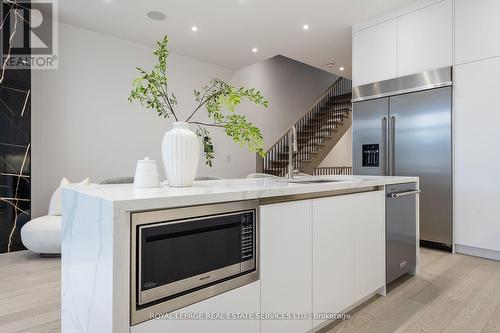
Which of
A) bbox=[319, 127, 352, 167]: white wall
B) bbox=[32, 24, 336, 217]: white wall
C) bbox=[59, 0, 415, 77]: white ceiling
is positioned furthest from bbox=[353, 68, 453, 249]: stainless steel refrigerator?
bbox=[319, 127, 352, 167]: white wall

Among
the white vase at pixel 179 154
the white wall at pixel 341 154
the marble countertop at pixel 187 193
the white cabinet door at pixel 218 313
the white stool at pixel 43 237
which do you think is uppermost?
the white wall at pixel 341 154

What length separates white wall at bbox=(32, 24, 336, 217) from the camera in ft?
13.1

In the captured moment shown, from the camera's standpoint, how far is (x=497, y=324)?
70.1 inches

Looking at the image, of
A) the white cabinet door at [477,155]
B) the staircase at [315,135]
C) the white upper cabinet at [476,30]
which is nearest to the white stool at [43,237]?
the white cabinet door at [477,155]

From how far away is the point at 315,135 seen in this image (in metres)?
8.23

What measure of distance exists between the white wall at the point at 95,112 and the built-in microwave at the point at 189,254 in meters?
3.79

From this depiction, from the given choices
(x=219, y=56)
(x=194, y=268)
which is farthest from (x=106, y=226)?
(x=219, y=56)

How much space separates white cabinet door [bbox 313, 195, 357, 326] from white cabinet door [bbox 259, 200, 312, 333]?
0.23 feet

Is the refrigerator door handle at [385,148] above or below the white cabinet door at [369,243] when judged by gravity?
above

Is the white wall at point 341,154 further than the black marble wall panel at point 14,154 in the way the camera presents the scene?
Yes

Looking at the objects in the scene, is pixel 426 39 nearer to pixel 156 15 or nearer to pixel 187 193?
pixel 156 15

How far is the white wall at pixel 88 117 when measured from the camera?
156 inches

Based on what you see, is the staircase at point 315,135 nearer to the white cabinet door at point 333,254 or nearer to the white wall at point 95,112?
the white wall at point 95,112
